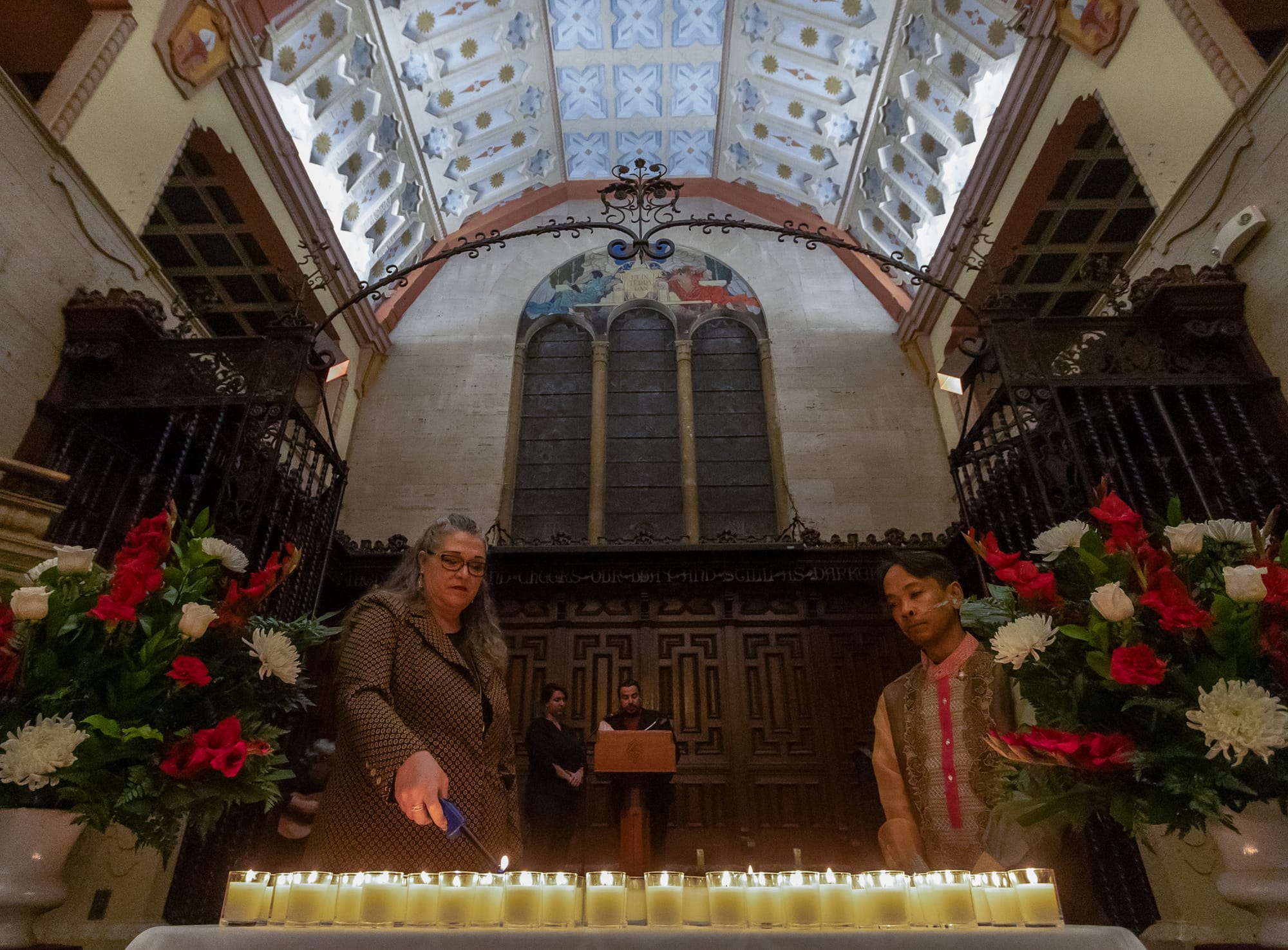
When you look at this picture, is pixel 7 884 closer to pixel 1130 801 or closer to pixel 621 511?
pixel 1130 801

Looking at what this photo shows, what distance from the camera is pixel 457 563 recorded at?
2197 millimetres

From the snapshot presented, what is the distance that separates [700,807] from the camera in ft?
18.7

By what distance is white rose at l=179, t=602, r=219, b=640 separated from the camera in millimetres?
1811

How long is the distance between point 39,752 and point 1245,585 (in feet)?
8.41

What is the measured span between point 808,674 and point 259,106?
702 cm

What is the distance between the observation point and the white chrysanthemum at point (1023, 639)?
1756mm

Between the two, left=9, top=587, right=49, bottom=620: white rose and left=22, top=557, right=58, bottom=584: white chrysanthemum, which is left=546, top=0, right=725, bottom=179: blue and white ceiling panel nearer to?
left=22, top=557, right=58, bottom=584: white chrysanthemum

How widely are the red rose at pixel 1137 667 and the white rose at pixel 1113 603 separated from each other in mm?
77

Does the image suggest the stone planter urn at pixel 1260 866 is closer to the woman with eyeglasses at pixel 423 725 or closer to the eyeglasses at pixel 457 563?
the woman with eyeglasses at pixel 423 725

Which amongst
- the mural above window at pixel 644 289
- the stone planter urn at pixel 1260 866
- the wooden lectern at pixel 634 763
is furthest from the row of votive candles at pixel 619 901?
the mural above window at pixel 644 289

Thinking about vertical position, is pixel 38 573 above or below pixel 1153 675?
above

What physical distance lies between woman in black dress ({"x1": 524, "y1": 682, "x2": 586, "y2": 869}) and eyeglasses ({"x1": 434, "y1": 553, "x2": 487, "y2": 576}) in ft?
10.2

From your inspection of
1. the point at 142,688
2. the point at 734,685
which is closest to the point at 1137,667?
the point at 142,688

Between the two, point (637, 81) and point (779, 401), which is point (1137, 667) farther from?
point (637, 81)
